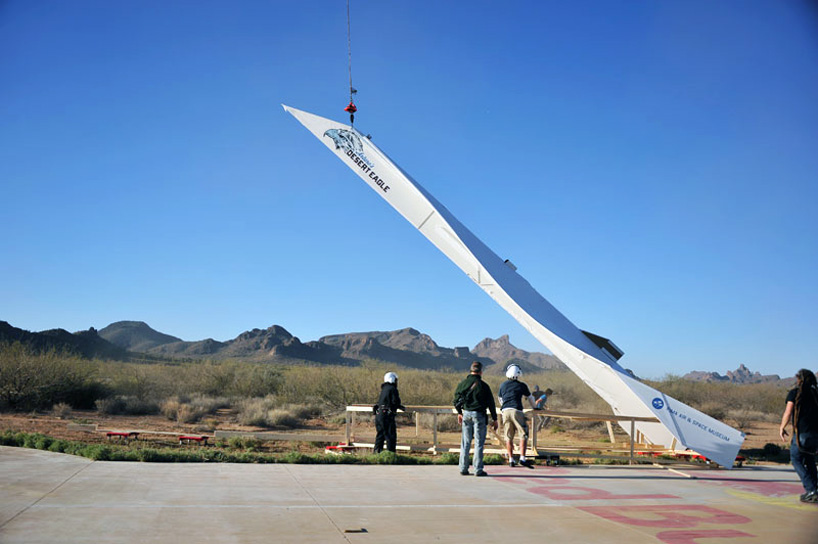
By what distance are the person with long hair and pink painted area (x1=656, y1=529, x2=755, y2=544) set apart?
8.21 ft

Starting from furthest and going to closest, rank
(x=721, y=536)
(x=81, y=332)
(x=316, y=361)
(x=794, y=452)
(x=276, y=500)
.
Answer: (x=316, y=361)
(x=81, y=332)
(x=794, y=452)
(x=276, y=500)
(x=721, y=536)

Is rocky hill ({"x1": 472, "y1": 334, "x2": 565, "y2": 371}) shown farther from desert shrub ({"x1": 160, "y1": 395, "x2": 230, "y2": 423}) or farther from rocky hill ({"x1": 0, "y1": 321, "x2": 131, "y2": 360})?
desert shrub ({"x1": 160, "y1": 395, "x2": 230, "y2": 423})

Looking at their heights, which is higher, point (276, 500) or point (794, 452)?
point (794, 452)

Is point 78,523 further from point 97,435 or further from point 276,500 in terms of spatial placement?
point 97,435

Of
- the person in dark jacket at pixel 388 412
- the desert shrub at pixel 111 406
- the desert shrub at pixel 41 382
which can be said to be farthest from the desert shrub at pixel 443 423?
the desert shrub at pixel 41 382

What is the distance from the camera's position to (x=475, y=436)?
1000 centimetres

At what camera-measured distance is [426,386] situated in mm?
29328

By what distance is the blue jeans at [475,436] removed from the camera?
986 cm

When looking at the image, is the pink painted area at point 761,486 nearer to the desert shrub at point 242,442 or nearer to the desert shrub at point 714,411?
the desert shrub at point 242,442

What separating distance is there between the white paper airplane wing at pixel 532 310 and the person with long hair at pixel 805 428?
2934 millimetres

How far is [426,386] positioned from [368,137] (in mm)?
16583

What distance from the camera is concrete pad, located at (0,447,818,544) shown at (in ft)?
→ 19.0

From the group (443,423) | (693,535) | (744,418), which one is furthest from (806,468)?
(744,418)

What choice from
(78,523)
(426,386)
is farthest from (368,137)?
(426,386)
